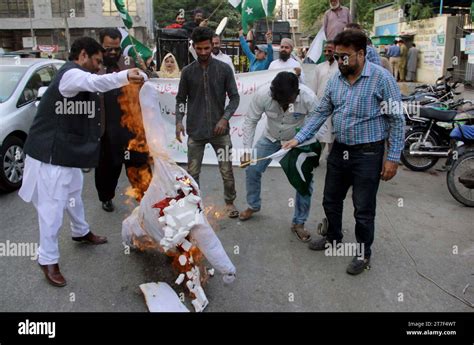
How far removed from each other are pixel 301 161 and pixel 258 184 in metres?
0.78

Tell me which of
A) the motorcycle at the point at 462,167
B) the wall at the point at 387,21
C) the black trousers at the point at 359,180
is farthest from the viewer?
the wall at the point at 387,21

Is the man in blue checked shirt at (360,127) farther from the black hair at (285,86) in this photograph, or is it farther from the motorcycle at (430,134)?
the motorcycle at (430,134)

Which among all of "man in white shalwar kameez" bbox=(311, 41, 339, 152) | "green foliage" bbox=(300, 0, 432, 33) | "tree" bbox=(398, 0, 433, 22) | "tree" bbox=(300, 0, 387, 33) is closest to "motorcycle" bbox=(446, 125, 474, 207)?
"man in white shalwar kameez" bbox=(311, 41, 339, 152)

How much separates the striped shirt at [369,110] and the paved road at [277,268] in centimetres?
107

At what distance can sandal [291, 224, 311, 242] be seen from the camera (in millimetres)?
4336

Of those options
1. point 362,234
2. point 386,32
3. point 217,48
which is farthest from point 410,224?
point 386,32

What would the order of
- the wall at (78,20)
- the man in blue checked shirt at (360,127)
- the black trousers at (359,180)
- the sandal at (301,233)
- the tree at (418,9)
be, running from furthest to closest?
the wall at (78,20) → the tree at (418,9) → the sandal at (301,233) → the black trousers at (359,180) → the man in blue checked shirt at (360,127)

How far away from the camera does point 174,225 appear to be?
10.0ft

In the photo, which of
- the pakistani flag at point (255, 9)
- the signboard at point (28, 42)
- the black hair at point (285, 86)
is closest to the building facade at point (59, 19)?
the signboard at point (28, 42)

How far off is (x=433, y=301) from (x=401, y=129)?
52.2 inches

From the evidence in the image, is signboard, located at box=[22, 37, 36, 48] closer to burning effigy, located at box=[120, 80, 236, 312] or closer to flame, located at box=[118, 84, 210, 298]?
flame, located at box=[118, 84, 210, 298]

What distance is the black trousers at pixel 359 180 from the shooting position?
352 centimetres

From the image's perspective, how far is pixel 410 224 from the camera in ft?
15.6
